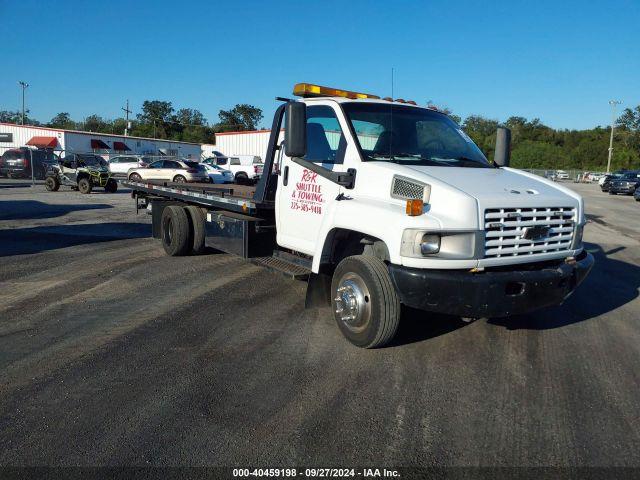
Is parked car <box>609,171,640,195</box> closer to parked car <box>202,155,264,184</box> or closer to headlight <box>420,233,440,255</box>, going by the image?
→ parked car <box>202,155,264,184</box>

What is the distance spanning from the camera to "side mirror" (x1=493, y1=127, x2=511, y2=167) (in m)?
6.01

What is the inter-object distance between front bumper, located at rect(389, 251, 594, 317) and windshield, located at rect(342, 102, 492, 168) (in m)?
1.36

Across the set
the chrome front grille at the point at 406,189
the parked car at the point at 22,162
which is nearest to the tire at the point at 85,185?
the parked car at the point at 22,162

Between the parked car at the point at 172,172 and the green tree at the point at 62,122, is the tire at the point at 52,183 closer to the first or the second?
the parked car at the point at 172,172

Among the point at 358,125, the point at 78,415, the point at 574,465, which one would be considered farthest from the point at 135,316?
the point at 574,465

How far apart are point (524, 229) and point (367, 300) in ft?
4.64

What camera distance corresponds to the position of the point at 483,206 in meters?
4.08

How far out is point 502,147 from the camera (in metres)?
6.03

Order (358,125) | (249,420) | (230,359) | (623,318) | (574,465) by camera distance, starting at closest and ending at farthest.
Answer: (574,465) → (249,420) → (230,359) → (358,125) → (623,318)

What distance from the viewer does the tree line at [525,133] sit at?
79625mm

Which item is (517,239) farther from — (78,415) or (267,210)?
(78,415)

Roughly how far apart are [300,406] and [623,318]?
14.0ft

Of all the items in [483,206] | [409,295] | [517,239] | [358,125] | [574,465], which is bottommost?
[574,465]

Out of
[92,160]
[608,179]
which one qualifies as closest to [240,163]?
[92,160]
